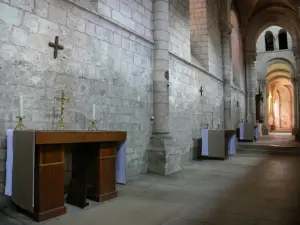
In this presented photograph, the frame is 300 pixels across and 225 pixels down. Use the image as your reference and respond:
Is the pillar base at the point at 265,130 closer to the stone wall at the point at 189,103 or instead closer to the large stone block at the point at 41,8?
the stone wall at the point at 189,103

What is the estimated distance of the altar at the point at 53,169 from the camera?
2.91 m

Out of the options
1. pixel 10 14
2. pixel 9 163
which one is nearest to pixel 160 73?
pixel 10 14

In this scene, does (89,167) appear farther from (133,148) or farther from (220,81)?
(220,81)

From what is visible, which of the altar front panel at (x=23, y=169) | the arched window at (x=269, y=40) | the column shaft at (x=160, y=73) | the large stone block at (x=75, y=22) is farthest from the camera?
the arched window at (x=269, y=40)

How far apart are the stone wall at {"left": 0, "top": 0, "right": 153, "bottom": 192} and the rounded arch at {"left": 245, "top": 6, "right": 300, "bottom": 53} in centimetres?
1146

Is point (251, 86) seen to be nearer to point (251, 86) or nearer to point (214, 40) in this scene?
point (251, 86)

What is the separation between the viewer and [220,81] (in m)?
11.1

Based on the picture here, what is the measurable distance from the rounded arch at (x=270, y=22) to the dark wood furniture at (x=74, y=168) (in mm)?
14033

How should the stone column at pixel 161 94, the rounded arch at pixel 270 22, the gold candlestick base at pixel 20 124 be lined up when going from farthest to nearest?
1. the rounded arch at pixel 270 22
2. the stone column at pixel 161 94
3. the gold candlestick base at pixel 20 124

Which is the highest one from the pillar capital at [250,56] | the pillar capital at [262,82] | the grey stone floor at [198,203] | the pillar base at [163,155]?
the pillar capital at [250,56]

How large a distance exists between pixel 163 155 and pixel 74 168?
7.76 ft

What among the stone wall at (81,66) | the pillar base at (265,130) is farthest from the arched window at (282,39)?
the stone wall at (81,66)

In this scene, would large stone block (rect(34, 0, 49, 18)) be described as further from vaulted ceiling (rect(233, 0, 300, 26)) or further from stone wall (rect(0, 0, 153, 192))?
vaulted ceiling (rect(233, 0, 300, 26))

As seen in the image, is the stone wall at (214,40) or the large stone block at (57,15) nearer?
the large stone block at (57,15)
